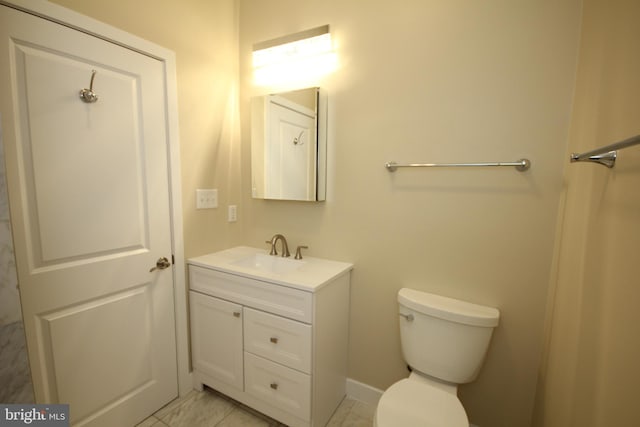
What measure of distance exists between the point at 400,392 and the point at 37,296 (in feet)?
5.37

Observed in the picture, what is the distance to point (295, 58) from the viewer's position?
1.76 m

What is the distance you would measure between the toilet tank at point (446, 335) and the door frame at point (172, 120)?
1.34 m

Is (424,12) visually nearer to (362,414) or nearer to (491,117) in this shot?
(491,117)

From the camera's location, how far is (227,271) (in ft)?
5.22

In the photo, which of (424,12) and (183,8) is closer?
(424,12)

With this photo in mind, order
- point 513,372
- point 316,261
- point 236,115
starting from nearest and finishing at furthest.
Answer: point 513,372 < point 316,261 < point 236,115

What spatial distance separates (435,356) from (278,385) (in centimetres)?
Answer: 83

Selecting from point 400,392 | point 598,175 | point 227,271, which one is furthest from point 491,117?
point 227,271

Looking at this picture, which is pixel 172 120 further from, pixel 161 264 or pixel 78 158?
pixel 161 264

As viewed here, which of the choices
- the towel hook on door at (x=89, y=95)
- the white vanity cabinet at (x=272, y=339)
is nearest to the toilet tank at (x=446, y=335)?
the white vanity cabinet at (x=272, y=339)

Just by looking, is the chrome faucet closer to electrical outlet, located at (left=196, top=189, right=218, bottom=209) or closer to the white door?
electrical outlet, located at (left=196, top=189, right=218, bottom=209)

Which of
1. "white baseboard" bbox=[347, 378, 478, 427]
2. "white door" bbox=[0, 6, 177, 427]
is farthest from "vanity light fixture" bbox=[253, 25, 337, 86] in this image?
"white baseboard" bbox=[347, 378, 478, 427]

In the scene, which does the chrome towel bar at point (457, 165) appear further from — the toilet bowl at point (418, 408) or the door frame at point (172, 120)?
the door frame at point (172, 120)

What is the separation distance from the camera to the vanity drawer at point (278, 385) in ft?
4.66
